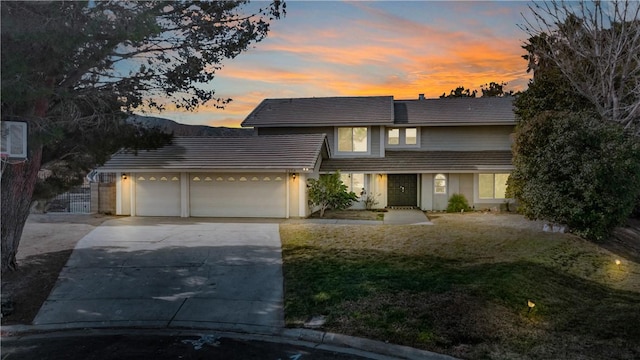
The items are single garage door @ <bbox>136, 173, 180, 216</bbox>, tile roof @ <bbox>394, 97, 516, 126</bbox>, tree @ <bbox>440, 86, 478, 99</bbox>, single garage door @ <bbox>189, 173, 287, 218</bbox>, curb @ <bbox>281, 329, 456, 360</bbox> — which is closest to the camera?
curb @ <bbox>281, 329, 456, 360</bbox>

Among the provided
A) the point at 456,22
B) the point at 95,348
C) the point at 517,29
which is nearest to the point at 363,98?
the point at 517,29

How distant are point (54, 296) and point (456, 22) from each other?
1486 cm

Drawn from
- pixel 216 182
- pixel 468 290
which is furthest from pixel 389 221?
pixel 468 290

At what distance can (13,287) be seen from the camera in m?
9.42

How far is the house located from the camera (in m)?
20.2

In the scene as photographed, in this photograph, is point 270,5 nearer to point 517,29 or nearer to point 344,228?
point 344,228

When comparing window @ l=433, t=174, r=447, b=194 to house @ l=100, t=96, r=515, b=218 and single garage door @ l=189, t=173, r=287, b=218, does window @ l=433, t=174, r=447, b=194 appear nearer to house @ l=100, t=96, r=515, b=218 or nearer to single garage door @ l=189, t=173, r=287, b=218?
house @ l=100, t=96, r=515, b=218

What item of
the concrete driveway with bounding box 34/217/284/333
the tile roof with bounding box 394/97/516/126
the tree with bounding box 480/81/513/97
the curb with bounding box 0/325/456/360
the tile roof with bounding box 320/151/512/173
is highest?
the tree with bounding box 480/81/513/97

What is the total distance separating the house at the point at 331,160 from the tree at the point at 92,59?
9.31m

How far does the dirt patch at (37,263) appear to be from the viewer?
8.59 metres

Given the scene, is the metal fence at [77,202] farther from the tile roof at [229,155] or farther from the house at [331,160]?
the tile roof at [229,155]

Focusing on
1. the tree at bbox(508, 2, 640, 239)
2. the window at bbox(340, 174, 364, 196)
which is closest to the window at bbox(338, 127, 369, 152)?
the window at bbox(340, 174, 364, 196)

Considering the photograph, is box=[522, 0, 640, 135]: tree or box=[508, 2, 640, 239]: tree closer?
box=[508, 2, 640, 239]: tree

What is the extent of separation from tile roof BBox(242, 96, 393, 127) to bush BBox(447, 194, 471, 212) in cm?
517
